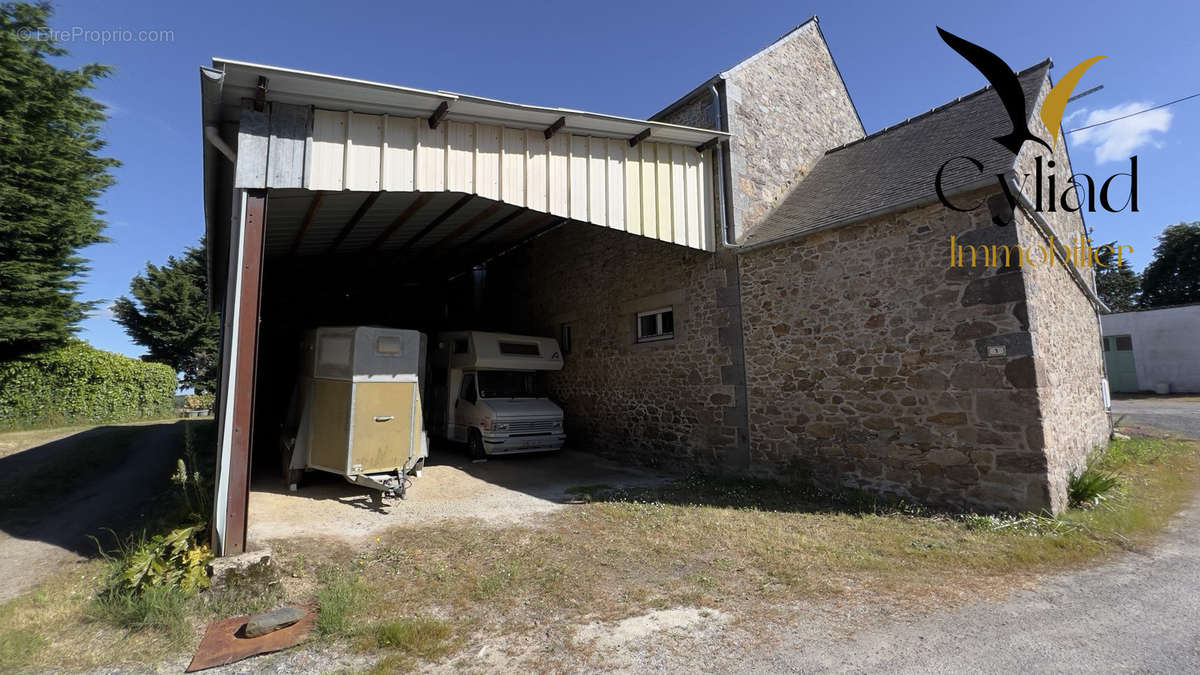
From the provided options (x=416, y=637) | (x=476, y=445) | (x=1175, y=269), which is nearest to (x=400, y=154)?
(x=416, y=637)

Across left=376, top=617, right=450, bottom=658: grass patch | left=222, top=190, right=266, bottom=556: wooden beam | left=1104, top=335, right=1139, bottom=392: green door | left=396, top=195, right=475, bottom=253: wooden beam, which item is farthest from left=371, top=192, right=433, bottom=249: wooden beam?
left=1104, top=335, right=1139, bottom=392: green door

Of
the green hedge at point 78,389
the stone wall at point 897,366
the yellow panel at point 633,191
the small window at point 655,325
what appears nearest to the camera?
the stone wall at point 897,366

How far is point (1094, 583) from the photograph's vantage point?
13.5 ft

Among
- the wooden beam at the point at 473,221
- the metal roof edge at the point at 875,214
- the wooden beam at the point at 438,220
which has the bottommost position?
the metal roof edge at the point at 875,214

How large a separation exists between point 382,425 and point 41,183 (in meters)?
14.2

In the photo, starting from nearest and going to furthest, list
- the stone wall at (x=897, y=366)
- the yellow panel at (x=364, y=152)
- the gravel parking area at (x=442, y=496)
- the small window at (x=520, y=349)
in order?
the yellow panel at (x=364, y=152) < the stone wall at (x=897, y=366) < the gravel parking area at (x=442, y=496) < the small window at (x=520, y=349)

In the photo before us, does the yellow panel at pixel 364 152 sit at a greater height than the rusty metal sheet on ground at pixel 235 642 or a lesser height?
greater

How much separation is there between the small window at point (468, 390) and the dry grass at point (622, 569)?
449cm

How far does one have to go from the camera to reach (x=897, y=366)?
6.50 meters

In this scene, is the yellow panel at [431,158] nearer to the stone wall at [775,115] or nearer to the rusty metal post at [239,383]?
the rusty metal post at [239,383]

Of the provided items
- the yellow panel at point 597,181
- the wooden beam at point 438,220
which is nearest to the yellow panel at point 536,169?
the yellow panel at point 597,181

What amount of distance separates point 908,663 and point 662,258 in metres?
7.44

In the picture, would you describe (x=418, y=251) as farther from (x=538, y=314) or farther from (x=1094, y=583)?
Result: (x=1094, y=583)

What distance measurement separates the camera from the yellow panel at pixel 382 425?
23.4 feet
